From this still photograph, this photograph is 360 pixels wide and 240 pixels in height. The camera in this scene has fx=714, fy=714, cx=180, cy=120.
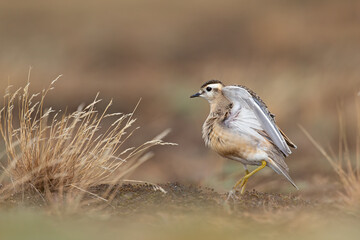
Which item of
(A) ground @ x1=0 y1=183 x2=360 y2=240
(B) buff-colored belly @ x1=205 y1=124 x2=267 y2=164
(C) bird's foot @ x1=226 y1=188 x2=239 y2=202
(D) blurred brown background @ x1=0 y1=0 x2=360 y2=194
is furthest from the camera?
(D) blurred brown background @ x1=0 y1=0 x2=360 y2=194

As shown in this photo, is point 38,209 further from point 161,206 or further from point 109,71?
point 109,71

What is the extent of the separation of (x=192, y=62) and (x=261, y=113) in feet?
37.3

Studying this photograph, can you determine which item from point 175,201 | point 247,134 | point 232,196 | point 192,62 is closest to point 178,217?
point 175,201

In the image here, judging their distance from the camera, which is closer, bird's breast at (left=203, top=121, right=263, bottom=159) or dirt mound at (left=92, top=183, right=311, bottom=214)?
dirt mound at (left=92, top=183, right=311, bottom=214)

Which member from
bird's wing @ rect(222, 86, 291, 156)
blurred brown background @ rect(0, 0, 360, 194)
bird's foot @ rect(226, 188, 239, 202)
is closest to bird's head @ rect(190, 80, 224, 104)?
bird's wing @ rect(222, 86, 291, 156)

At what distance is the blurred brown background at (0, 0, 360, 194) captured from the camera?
13.9 meters

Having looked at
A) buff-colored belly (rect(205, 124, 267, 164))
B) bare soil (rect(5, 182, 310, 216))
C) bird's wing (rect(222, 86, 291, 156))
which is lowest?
bare soil (rect(5, 182, 310, 216))

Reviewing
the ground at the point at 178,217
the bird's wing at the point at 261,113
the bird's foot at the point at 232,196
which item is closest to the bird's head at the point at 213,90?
the bird's wing at the point at 261,113

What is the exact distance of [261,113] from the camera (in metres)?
7.74

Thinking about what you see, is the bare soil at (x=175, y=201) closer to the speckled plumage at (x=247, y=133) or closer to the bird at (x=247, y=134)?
the bird at (x=247, y=134)

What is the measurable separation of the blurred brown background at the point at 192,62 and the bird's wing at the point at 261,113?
295 centimetres

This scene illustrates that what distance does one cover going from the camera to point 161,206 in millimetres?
7230

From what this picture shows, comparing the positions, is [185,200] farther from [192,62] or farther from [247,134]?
[192,62]

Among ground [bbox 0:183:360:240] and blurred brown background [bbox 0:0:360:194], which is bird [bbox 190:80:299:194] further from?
blurred brown background [bbox 0:0:360:194]
